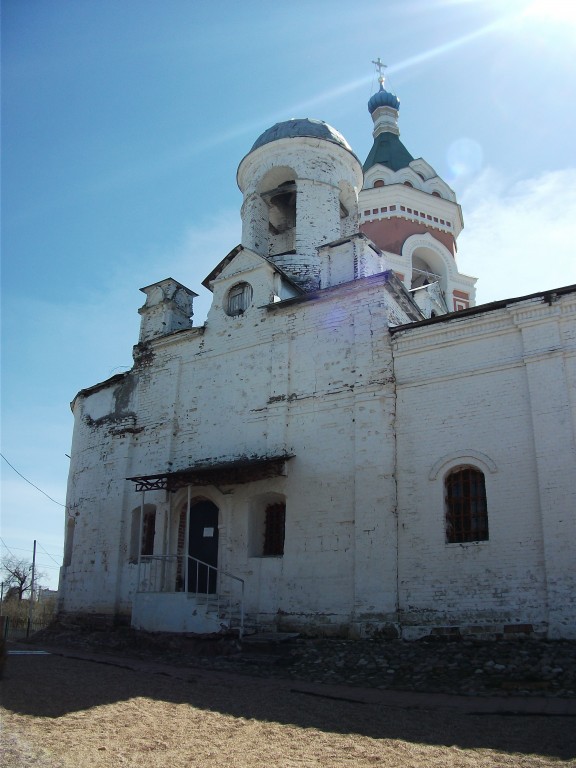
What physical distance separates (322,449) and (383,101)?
63.5ft

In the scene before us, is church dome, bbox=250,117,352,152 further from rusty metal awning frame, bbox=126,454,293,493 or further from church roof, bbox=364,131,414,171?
rusty metal awning frame, bbox=126,454,293,493

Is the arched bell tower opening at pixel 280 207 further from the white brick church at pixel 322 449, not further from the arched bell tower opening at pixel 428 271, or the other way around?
the arched bell tower opening at pixel 428 271

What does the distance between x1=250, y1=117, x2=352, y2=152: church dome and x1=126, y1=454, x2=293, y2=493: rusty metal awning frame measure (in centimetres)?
936

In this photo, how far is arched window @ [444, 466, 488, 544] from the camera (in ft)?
38.6

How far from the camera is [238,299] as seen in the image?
655 inches

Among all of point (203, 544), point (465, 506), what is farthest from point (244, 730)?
point (203, 544)

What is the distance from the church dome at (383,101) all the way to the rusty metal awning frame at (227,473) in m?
19.1

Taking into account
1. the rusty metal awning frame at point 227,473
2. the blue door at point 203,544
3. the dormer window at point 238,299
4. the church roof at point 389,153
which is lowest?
A: the blue door at point 203,544

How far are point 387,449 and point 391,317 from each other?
2952 millimetres

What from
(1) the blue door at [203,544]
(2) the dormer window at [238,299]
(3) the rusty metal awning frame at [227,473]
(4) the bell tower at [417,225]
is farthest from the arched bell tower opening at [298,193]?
(1) the blue door at [203,544]

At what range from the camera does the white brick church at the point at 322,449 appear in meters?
11.4

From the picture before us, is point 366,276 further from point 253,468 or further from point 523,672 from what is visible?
point 523,672

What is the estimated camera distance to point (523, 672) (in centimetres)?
904

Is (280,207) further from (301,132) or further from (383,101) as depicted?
(383,101)
